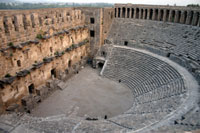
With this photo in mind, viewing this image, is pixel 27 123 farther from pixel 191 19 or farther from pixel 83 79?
pixel 191 19

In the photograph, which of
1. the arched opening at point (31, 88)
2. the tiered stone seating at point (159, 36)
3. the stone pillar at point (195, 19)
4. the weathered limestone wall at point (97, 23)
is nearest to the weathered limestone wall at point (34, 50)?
the arched opening at point (31, 88)

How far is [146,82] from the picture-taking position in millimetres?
17047

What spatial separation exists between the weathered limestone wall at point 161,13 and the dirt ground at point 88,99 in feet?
38.2

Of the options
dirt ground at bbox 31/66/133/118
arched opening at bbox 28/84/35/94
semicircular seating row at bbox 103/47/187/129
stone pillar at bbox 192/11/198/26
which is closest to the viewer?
semicircular seating row at bbox 103/47/187/129

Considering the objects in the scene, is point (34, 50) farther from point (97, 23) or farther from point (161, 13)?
point (161, 13)

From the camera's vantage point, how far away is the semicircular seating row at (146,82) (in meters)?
11.6

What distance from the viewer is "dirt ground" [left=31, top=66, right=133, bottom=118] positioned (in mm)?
14592

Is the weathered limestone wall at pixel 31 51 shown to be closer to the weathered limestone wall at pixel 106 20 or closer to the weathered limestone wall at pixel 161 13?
the weathered limestone wall at pixel 106 20

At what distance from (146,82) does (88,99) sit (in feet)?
20.4

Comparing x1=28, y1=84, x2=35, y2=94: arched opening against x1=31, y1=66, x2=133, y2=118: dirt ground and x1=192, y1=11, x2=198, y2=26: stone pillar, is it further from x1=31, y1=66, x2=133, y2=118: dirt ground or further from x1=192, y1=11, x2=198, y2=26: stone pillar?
x1=192, y1=11, x2=198, y2=26: stone pillar

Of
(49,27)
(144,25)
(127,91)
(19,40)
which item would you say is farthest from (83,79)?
(144,25)

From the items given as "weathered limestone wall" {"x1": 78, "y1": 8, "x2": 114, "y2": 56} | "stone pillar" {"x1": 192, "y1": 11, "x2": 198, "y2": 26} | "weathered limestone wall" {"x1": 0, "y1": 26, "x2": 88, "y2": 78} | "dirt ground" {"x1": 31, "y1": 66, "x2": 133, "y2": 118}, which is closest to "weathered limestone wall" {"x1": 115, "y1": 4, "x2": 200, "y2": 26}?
"stone pillar" {"x1": 192, "y1": 11, "x2": 198, "y2": 26}

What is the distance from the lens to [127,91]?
697 inches

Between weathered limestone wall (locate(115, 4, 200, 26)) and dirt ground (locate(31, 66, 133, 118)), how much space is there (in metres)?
11.7
